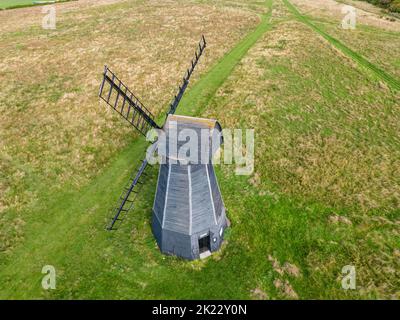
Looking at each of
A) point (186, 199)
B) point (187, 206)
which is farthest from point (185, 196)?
point (187, 206)

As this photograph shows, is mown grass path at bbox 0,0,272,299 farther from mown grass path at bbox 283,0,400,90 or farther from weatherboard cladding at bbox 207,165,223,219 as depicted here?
mown grass path at bbox 283,0,400,90

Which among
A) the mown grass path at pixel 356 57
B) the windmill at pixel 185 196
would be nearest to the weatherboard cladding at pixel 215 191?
the windmill at pixel 185 196

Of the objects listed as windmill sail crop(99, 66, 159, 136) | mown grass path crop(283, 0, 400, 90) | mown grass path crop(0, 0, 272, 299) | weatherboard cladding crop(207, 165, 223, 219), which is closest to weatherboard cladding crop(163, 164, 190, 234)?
weatherboard cladding crop(207, 165, 223, 219)

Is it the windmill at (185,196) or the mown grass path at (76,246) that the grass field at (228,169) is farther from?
the windmill at (185,196)

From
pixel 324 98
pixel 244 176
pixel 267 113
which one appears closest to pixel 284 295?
pixel 244 176
